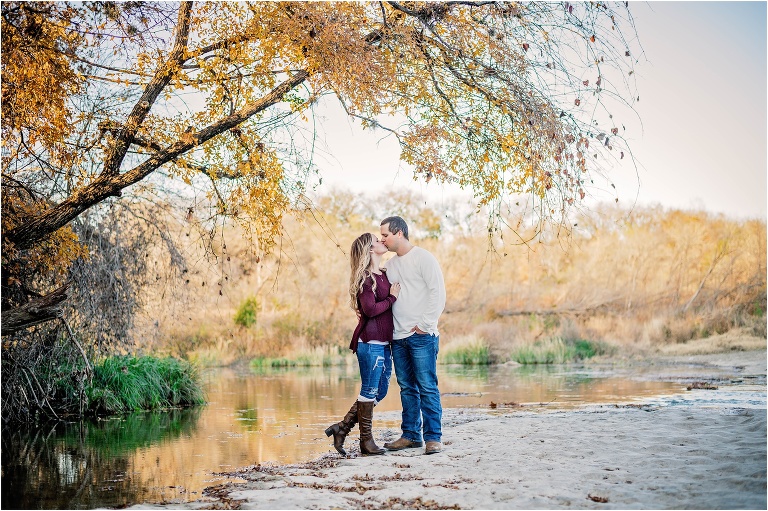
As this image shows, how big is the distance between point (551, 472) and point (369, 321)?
217cm

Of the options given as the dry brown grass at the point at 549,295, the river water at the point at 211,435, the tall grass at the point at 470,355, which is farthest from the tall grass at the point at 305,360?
the river water at the point at 211,435

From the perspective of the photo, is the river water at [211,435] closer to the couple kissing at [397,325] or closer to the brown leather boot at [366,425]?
the brown leather boot at [366,425]

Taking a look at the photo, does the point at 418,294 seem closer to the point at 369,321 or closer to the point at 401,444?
the point at 369,321

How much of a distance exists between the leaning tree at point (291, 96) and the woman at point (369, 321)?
4.80 feet

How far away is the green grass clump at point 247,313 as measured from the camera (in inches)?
1150

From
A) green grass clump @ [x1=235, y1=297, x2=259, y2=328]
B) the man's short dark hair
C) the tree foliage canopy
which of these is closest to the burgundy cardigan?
the man's short dark hair

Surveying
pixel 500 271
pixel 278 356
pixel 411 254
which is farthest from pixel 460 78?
pixel 500 271

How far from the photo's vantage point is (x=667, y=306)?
28000 millimetres

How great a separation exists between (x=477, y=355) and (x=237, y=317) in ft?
31.7

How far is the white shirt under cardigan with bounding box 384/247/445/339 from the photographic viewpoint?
282 inches

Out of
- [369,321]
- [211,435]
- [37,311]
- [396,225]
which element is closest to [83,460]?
[37,311]

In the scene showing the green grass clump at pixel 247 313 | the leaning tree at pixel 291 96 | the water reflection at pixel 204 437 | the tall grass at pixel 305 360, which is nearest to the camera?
the water reflection at pixel 204 437

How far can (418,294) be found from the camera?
725cm

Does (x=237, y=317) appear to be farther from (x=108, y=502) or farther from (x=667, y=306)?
(x=108, y=502)
